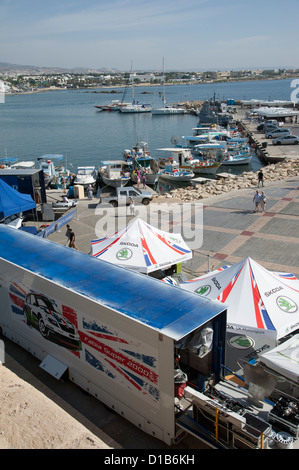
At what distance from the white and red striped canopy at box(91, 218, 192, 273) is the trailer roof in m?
2.78

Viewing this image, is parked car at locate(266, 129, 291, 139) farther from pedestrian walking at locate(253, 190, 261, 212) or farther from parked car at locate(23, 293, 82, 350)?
parked car at locate(23, 293, 82, 350)

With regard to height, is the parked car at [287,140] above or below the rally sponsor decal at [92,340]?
below

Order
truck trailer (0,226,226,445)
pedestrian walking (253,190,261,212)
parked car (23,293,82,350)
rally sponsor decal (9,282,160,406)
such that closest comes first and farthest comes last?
truck trailer (0,226,226,445) < rally sponsor decal (9,282,160,406) < parked car (23,293,82,350) < pedestrian walking (253,190,261,212)

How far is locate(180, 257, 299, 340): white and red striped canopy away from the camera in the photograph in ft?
28.8

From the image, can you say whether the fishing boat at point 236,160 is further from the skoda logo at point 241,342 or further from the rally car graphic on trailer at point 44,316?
the rally car graphic on trailer at point 44,316

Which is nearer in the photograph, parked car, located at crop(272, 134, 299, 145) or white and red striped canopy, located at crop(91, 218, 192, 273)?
white and red striped canopy, located at crop(91, 218, 192, 273)

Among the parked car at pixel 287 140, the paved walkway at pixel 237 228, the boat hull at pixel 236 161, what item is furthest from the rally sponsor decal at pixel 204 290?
the parked car at pixel 287 140

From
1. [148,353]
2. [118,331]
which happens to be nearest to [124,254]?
[118,331]

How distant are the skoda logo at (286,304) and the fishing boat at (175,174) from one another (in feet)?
90.9

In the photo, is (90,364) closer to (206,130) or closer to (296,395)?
(296,395)

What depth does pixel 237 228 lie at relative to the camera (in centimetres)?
1888

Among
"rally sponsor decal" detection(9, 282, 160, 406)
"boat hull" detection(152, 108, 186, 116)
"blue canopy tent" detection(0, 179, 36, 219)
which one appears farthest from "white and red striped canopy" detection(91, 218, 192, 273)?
"boat hull" detection(152, 108, 186, 116)

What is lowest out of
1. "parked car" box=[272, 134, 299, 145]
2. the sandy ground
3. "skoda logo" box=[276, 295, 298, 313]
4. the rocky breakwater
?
the rocky breakwater

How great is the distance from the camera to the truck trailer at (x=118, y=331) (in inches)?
250
